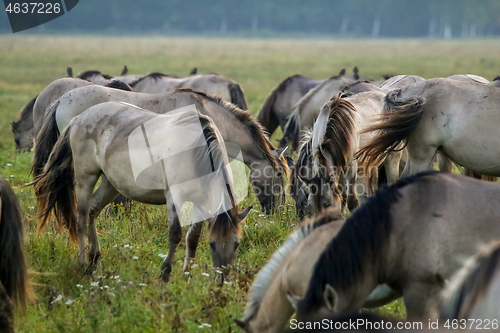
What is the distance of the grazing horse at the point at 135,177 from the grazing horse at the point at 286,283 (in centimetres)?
93

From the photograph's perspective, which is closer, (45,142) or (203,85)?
(45,142)

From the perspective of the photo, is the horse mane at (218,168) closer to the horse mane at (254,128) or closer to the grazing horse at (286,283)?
the grazing horse at (286,283)

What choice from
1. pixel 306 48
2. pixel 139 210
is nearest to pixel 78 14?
pixel 306 48

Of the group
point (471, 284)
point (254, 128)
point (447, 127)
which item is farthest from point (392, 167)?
point (471, 284)

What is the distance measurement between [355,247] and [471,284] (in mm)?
675

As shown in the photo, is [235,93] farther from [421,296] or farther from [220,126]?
[421,296]

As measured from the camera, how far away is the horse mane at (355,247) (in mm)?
2672

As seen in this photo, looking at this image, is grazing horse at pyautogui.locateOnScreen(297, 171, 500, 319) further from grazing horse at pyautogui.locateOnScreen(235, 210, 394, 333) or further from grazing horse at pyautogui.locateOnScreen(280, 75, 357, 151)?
grazing horse at pyautogui.locateOnScreen(280, 75, 357, 151)

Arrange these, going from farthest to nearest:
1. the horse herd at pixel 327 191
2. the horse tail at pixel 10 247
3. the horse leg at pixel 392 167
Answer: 1. the horse leg at pixel 392 167
2. the horse tail at pixel 10 247
3. the horse herd at pixel 327 191

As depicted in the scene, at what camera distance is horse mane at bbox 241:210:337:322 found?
314cm

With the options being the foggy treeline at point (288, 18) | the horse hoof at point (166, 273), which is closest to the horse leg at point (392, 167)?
the horse hoof at point (166, 273)

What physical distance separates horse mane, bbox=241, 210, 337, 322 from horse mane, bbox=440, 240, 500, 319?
108cm

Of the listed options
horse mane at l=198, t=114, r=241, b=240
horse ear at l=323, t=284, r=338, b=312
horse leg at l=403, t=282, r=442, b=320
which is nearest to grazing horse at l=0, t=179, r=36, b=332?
horse mane at l=198, t=114, r=241, b=240

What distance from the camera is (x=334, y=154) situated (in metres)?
5.01
